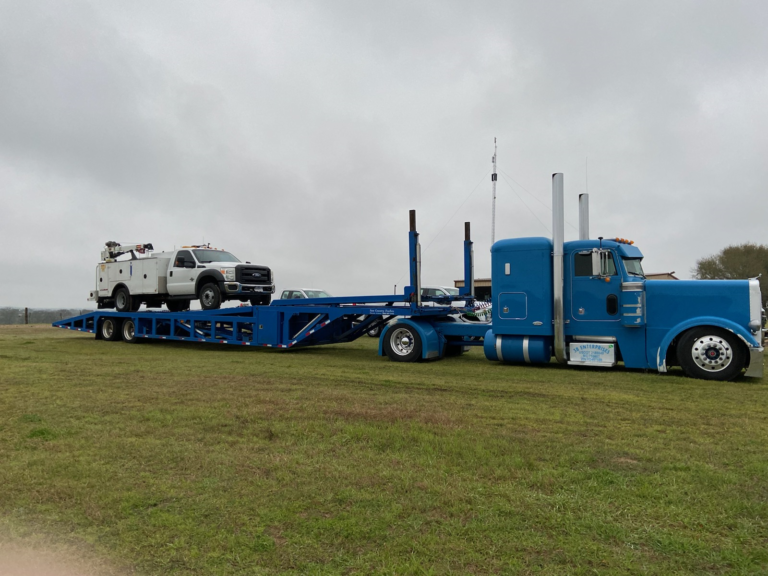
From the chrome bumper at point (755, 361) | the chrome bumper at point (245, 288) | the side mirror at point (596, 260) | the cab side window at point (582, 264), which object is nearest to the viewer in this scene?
the chrome bumper at point (755, 361)

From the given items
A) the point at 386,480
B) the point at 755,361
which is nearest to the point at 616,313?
the point at 755,361

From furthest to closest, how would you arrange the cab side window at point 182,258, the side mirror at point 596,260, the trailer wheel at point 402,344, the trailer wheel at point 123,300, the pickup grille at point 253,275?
the trailer wheel at point 123,300 < the cab side window at point 182,258 < the pickup grille at point 253,275 < the trailer wheel at point 402,344 < the side mirror at point 596,260

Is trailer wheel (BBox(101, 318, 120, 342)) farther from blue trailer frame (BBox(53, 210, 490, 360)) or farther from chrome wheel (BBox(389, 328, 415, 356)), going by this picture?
chrome wheel (BBox(389, 328, 415, 356))

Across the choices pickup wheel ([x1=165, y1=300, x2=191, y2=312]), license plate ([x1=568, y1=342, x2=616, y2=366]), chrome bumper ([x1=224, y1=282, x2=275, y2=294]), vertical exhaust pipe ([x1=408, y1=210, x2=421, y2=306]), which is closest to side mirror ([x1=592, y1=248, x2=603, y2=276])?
license plate ([x1=568, y1=342, x2=616, y2=366])

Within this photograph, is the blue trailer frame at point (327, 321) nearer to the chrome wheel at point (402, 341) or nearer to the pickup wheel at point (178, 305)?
the chrome wheel at point (402, 341)

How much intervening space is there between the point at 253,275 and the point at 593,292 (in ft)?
31.6

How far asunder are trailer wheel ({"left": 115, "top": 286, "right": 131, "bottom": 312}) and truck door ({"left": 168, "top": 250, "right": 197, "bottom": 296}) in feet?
7.22

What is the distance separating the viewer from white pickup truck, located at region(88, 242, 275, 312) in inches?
647

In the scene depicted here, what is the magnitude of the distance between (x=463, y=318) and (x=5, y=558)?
12619 millimetres

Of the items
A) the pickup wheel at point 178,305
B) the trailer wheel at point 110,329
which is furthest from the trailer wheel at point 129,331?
the pickup wheel at point 178,305

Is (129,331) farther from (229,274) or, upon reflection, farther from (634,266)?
(634,266)

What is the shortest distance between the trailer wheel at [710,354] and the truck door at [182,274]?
12789mm

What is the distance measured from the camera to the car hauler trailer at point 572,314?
9969 mm

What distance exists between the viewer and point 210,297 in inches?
650
